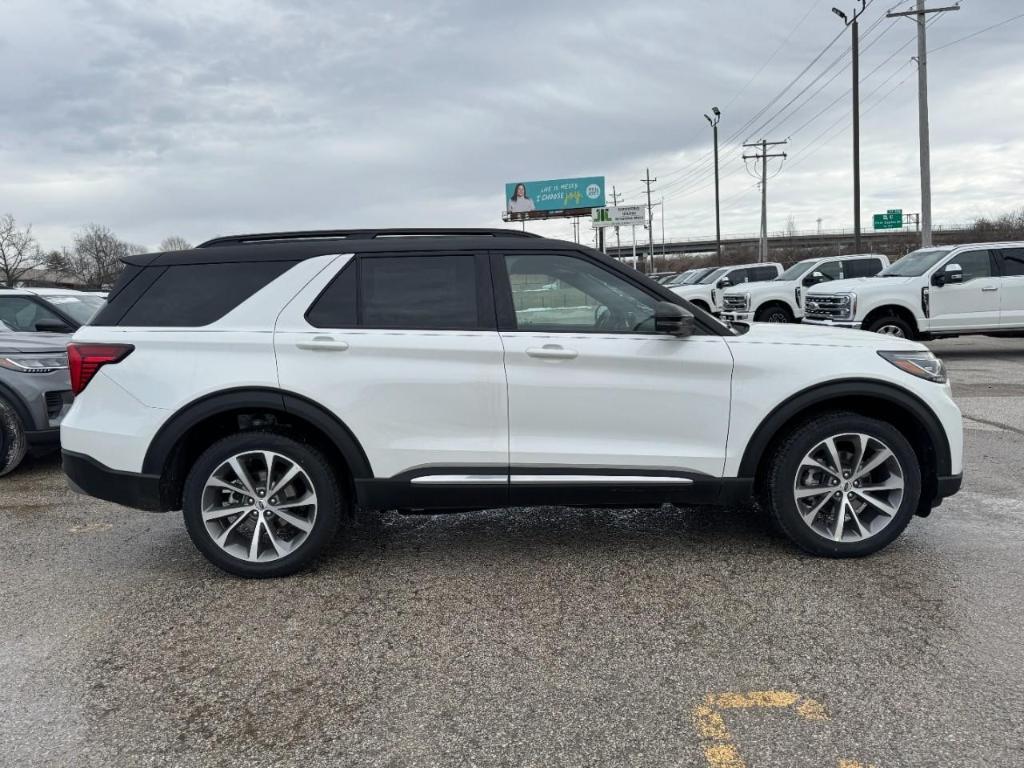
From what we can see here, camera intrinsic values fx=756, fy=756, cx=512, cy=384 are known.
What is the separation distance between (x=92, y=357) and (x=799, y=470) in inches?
146

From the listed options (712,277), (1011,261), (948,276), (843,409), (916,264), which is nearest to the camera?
(843,409)

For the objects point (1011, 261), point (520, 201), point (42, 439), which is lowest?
point (42, 439)

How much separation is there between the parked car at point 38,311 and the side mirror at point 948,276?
12.3 m

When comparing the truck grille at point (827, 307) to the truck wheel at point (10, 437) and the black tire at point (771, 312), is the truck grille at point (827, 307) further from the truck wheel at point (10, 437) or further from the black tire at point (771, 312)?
the truck wheel at point (10, 437)

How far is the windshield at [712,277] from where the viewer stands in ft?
76.4

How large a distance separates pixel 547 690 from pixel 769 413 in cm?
188

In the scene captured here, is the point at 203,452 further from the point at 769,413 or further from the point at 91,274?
the point at 91,274

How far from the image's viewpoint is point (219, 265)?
4004 millimetres

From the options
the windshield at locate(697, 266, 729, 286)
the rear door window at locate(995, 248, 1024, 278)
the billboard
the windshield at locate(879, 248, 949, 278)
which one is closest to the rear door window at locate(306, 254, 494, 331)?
the windshield at locate(879, 248, 949, 278)

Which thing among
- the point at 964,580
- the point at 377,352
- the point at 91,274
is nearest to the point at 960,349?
the point at 964,580

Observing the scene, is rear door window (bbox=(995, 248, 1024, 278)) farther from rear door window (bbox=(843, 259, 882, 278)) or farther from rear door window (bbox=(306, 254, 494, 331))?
rear door window (bbox=(306, 254, 494, 331))

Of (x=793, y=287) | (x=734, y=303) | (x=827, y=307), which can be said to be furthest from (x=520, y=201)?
(x=827, y=307)

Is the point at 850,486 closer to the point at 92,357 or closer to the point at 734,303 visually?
the point at 92,357

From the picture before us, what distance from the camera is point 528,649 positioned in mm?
3184
